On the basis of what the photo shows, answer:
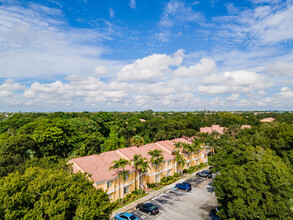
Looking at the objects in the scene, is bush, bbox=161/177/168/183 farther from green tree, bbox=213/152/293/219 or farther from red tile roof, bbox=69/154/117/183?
Answer: green tree, bbox=213/152/293/219

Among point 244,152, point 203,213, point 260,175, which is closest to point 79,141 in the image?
point 203,213

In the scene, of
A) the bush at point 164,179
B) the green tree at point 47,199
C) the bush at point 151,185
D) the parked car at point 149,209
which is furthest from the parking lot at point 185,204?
the green tree at point 47,199

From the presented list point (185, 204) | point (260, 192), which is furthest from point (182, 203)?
point (260, 192)

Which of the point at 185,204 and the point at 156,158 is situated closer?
the point at 185,204

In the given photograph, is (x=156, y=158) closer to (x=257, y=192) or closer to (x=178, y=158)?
(x=178, y=158)

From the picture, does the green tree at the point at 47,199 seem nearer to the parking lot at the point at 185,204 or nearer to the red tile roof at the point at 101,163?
the red tile roof at the point at 101,163

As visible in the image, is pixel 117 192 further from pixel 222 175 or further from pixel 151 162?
pixel 222 175
